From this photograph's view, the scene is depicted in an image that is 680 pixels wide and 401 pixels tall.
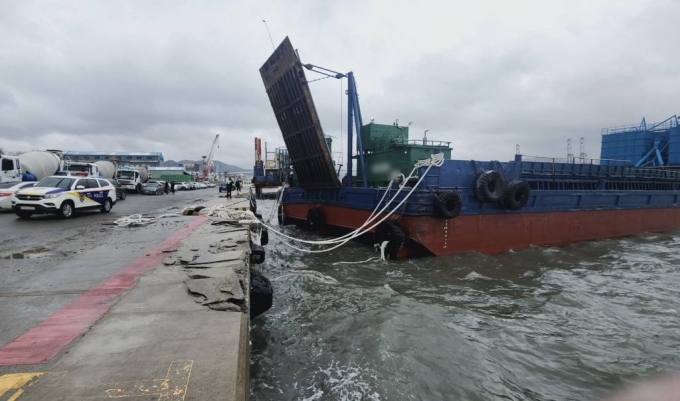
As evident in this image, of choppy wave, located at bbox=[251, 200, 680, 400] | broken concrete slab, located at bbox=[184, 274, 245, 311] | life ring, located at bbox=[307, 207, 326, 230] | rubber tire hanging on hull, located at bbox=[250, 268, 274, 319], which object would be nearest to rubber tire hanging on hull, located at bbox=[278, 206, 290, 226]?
life ring, located at bbox=[307, 207, 326, 230]

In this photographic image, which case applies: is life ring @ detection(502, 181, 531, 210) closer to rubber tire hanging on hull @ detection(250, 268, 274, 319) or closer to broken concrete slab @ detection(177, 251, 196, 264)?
rubber tire hanging on hull @ detection(250, 268, 274, 319)

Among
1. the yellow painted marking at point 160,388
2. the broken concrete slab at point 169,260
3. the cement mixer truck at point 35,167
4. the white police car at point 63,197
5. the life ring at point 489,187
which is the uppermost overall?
the cement mixer truck at point 35,167

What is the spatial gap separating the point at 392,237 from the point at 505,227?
12.5 ft

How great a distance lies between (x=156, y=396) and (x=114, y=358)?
0.67 m

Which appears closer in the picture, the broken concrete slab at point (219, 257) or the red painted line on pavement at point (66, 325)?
the red painted line on pavement at point (66, 325)

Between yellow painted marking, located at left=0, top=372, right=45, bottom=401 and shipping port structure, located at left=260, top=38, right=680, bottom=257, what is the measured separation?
6.99 meters

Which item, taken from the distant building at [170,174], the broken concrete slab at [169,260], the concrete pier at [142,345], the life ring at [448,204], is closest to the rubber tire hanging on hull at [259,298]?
the concrete pier at [142,345]

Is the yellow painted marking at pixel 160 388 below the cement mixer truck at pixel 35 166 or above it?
below

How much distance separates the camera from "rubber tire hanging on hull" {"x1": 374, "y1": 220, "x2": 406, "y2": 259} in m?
8.83

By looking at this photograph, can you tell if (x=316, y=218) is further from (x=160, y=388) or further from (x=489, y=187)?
(x=160, y=388)

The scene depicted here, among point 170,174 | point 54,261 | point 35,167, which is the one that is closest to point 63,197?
point 54,261

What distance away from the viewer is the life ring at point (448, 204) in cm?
882

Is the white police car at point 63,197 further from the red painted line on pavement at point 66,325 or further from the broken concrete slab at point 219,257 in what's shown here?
the broken concrete slab at point 219,257

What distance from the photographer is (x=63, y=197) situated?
503 inches
